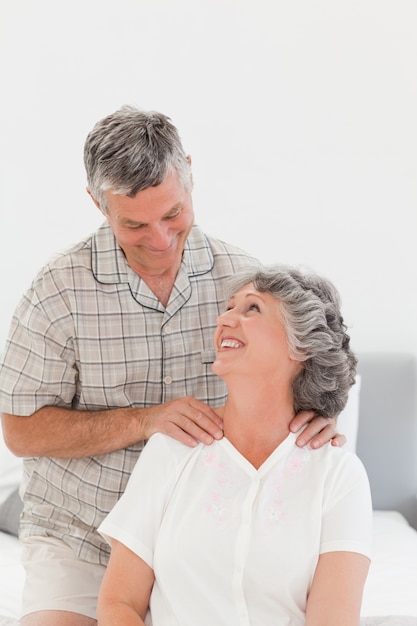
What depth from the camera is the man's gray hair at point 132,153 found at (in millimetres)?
1872

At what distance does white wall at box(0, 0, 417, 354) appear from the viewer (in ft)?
10.2

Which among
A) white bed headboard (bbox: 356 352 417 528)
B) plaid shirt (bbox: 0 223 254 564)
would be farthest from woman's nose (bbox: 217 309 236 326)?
white bed headboard (bbox: 356 352 417 528)

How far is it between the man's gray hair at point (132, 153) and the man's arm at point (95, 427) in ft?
1.64

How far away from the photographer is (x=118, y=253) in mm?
2164

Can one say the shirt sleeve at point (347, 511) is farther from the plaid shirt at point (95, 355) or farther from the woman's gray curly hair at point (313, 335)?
the plaid shirt at point (95, 355)

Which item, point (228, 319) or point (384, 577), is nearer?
point (228, 319)

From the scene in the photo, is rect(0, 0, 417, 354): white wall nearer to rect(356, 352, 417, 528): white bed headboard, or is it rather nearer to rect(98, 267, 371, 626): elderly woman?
rect(356, 352, 417, 528): white bed headboard

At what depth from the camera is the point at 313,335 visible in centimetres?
188

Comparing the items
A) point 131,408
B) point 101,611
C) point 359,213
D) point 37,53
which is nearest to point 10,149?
point 37,53

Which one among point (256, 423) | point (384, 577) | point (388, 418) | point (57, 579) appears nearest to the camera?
point (256, 423)

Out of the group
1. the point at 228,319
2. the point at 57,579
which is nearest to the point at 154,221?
the point at 228,319

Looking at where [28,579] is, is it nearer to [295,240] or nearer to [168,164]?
[168,164]

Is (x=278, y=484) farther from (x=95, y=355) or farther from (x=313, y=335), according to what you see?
(x=95, y=355)

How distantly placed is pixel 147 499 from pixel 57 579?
388 mm
